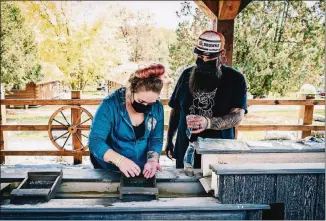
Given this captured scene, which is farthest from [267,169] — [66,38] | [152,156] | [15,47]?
[15,47]

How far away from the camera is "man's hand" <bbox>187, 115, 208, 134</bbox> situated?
236cm

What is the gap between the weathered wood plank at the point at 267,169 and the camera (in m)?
1.37

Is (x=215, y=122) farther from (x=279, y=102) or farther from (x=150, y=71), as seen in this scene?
(x=279, y=102)

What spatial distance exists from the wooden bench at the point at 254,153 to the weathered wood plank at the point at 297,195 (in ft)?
0.54

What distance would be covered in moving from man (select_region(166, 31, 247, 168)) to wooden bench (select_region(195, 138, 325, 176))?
681mm

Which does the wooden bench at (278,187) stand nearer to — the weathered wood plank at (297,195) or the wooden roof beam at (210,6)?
the weathered wood plank at (297,195)

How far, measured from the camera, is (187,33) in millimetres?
11742

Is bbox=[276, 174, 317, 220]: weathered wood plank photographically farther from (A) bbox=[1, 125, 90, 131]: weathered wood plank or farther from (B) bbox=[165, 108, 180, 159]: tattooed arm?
(A) bbox=[1, 125, 90, 131]: weathered wood plank

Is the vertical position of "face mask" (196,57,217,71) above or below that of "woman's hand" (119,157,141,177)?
above

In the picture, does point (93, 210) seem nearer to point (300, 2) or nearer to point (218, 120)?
point (218, 120)

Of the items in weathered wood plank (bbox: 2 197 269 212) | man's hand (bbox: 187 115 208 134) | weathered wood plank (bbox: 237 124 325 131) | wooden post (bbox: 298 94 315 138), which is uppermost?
man's hand (bbox: 187 115 208 134)

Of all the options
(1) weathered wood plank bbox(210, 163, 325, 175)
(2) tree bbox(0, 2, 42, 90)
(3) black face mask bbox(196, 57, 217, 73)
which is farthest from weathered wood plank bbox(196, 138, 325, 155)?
(2) tree bbox(0, 2, 42, 90)

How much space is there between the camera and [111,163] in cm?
189

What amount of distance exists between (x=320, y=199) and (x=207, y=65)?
51.9 inches
